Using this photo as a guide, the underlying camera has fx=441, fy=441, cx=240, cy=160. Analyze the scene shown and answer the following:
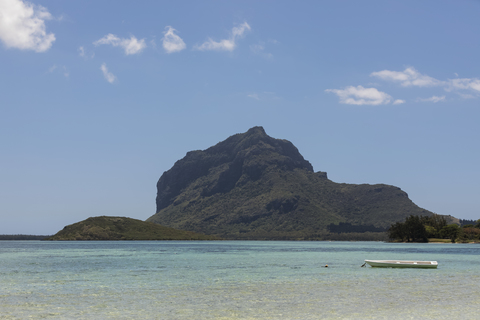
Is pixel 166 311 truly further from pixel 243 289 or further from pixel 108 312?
pixel 243 289

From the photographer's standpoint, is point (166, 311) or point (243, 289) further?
point (243, 289)

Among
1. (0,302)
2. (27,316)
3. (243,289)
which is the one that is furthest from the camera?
(243,289)

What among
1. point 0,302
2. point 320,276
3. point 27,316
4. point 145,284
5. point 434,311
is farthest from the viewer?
point 320,276

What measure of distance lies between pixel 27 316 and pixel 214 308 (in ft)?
45.8

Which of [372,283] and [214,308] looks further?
[372,283]

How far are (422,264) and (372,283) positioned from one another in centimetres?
2840

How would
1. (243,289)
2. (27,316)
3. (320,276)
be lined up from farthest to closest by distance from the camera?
1. (320,276)
2. (243,289)
3. (27,316)

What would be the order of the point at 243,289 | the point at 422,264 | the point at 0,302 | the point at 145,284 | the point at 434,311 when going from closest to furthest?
1. the point at 434,311
2. the point at 0,302
3. the point at 243,289
4. the point at 145,284
5. the point at 422,264

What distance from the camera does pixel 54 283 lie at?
176ft

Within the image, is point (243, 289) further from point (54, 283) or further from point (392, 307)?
point (54, 283)

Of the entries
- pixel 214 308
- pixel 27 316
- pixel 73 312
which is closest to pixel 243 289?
pixel 214 308

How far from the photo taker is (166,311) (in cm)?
3431

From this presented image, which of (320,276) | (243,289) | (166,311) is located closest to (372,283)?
(320,276)

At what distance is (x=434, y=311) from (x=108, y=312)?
25.5 m
